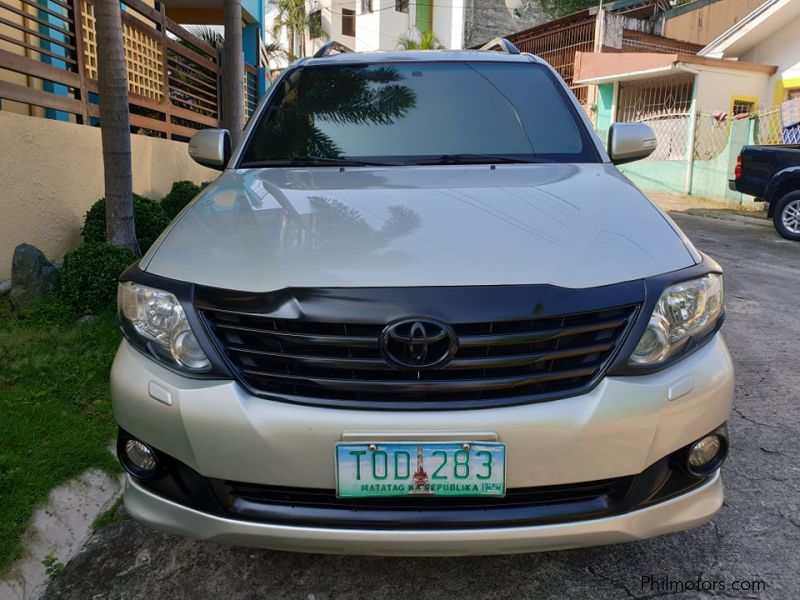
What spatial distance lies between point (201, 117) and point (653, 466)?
9.16m

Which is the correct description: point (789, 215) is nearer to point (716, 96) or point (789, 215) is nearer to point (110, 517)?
point (716, 96)

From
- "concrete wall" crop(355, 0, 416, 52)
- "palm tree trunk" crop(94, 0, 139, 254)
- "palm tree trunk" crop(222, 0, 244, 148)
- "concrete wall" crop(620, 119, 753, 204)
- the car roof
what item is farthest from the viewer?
"concrete wall" crop(355, 0, 416, 52)

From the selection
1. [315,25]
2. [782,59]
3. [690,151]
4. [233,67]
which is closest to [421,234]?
[233,67]

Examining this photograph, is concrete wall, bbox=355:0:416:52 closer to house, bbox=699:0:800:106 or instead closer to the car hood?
house, bbox=699:0:800:106

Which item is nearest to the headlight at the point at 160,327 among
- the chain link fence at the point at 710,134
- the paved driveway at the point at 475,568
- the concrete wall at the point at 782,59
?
the paved driveway at the point at 475,568

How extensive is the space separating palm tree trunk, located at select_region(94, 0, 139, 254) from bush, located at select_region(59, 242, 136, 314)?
36cm

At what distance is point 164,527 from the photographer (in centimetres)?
175

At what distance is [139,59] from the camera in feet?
23.5

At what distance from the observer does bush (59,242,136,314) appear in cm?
413

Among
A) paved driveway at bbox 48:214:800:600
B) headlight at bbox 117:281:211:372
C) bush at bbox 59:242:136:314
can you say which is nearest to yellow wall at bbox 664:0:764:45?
bush at bbox 59:242:136:314

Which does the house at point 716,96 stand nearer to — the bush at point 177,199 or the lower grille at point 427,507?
the bush at point 177,199

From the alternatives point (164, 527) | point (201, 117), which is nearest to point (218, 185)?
point (164, 527)

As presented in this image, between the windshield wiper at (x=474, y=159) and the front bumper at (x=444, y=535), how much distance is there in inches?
58.3

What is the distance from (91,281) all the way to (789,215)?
9078 millimetres
